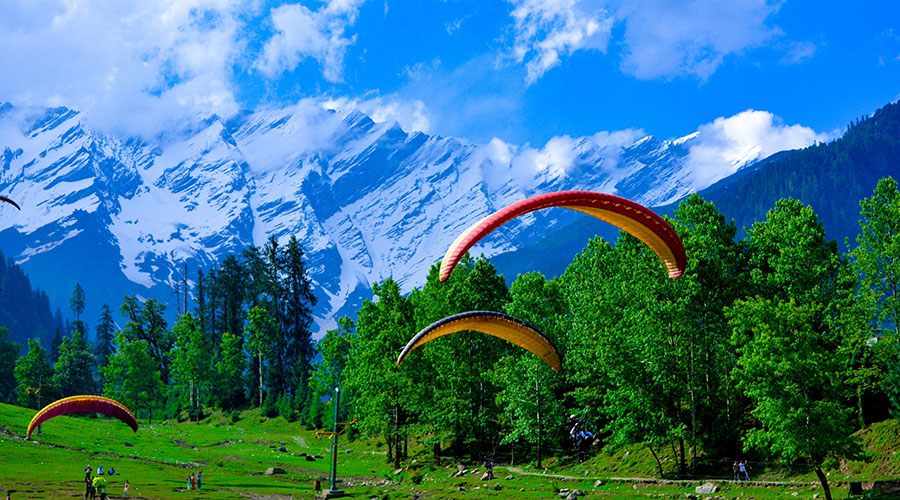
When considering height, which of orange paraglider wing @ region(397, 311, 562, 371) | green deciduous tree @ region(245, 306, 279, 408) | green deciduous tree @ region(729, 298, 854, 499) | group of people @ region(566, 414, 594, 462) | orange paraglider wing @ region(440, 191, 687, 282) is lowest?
group of people @ region(566, 414, 594, 462)

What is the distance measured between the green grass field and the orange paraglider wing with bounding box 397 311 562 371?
282 inches

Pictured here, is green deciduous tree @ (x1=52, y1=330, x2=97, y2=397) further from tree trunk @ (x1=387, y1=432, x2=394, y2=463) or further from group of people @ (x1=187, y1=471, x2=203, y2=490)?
group of people @ (x1=187, y1=471, x2=203, y2=490)

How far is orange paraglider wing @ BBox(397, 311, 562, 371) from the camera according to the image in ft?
119

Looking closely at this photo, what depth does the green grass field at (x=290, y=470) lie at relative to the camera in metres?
35.3

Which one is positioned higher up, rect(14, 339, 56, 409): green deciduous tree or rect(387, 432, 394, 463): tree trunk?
rect(14, 339, 56, 409): green deciduous tree

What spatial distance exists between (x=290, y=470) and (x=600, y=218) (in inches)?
1504

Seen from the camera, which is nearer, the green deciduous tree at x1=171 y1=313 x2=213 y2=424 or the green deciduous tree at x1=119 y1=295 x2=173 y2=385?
the green deciduous tree at x1=171 y1=313 x2=213 y2=424

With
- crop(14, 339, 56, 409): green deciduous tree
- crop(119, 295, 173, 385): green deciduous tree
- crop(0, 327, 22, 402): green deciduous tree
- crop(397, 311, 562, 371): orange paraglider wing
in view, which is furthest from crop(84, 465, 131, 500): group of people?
crop(0, 327, 22, 402): green deciduous tree

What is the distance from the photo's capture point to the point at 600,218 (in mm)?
29906

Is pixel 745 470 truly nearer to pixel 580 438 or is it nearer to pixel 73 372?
pixel 580 438

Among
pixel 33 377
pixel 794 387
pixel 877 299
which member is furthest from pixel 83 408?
pixel 33 377

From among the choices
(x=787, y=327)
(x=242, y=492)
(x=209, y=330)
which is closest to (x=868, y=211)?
(x=787, y=327)

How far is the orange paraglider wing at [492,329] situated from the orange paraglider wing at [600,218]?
7246 mm

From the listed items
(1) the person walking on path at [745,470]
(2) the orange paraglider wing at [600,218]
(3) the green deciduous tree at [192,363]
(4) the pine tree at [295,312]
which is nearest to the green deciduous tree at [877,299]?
(1) the person walking on path at [745,470]
